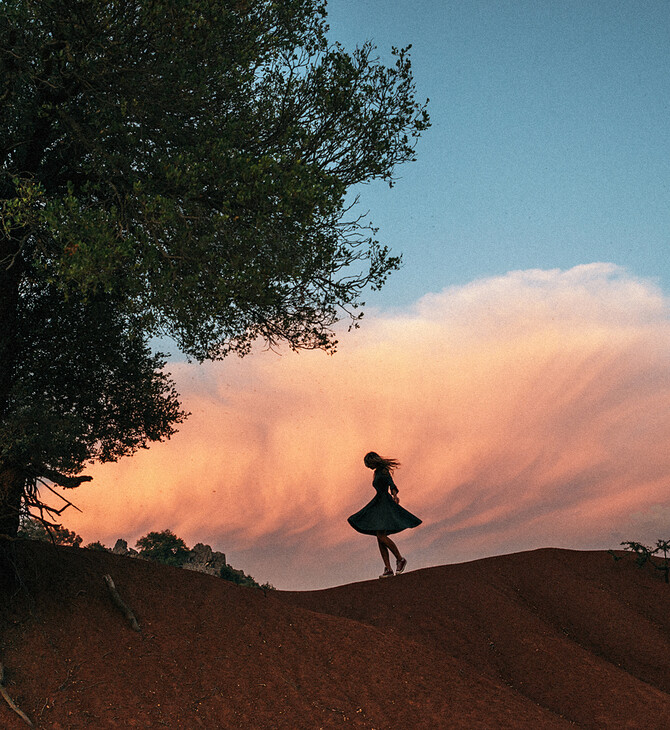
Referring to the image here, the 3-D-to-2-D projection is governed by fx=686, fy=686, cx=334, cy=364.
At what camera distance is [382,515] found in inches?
766

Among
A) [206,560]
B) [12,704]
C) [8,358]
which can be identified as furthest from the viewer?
[206,560]

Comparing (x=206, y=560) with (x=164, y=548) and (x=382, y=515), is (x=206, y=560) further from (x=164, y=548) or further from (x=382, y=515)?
(x=382, y=515)

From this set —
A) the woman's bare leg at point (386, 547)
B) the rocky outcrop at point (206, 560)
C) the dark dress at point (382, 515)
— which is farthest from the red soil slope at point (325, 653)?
the rocky outcrop at point (206, 560)

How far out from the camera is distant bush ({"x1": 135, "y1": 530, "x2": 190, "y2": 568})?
88.0 feet

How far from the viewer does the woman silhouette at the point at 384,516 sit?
19.4m

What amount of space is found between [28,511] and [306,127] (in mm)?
9631

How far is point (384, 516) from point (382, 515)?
7cm

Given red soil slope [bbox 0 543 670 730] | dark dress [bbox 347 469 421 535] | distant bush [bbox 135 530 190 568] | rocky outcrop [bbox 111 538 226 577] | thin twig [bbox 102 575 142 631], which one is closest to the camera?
red soil slope [bbox 0 543 670 730]

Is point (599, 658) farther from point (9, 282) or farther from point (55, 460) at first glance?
point (9, 282)

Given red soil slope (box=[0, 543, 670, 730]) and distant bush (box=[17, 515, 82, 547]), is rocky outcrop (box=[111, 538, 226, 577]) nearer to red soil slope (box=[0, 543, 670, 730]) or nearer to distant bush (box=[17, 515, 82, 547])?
distant bush (box=[17, 515, 82, 547])

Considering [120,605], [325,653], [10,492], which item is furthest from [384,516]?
[10,492]

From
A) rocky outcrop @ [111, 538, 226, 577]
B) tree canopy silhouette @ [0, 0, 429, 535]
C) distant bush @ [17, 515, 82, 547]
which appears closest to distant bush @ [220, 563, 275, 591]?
rocky outcrop @ [111, 538, 226, 577]

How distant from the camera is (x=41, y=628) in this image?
1305 cm

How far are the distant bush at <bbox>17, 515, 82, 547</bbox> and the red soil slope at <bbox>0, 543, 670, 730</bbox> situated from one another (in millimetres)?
657
